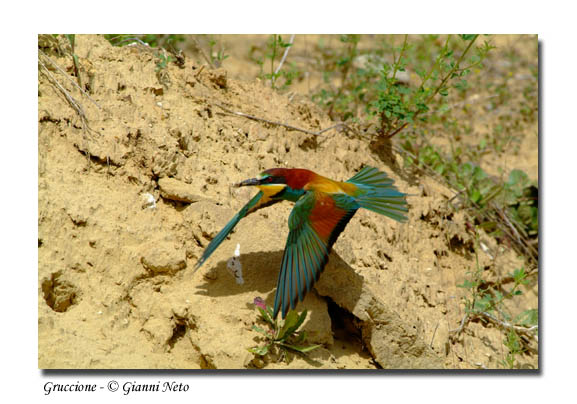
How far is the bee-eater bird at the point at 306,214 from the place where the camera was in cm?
215

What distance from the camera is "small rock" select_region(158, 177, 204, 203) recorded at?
255cm

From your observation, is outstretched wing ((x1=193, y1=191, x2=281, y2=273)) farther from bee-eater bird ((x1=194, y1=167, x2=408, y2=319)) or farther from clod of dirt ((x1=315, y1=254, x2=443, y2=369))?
clod of dirt ((x1=315, y1=254, x2=443, y2=369))

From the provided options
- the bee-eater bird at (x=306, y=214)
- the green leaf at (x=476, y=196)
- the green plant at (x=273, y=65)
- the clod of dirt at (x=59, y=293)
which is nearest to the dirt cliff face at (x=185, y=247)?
A: the clod of dirt at (x=59, y=293)

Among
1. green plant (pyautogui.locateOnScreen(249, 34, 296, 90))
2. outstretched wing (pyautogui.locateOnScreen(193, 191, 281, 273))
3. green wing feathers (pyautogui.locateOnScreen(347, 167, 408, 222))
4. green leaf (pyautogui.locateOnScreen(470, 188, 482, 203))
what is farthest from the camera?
green leaf (pyautogui.locateOnScreen(470, 188, 482, 203))

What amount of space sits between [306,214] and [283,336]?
1.50 feet

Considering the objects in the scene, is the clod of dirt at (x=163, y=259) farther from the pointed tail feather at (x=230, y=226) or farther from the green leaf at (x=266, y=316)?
the green leaf at (x=266, y=316)

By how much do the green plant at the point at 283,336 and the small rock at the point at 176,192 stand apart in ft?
1.96

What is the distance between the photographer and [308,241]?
2223 millimetres

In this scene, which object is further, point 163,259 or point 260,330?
point 163,259

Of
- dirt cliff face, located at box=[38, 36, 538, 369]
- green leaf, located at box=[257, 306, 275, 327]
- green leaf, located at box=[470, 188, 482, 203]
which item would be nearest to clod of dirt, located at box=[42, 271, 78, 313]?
dirt cliff face, located at box=[38, 36, 538, 369]

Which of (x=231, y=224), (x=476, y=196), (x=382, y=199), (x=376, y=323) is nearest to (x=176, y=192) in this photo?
(x=231, y=224)

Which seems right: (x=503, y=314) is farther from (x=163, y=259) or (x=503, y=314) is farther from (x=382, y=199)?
(x=163, y=259)

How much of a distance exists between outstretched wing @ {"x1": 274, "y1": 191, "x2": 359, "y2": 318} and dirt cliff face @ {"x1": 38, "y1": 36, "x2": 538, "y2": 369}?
0.71ft
